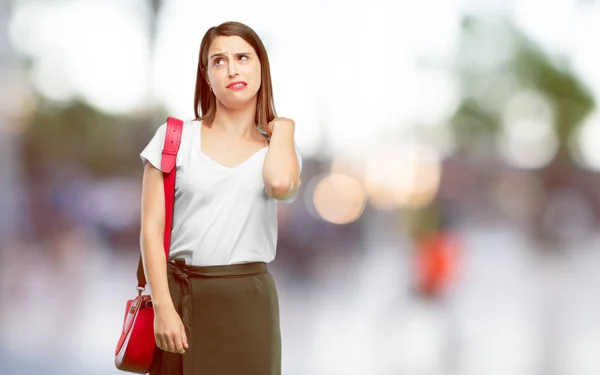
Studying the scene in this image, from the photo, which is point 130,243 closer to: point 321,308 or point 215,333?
point 321,308

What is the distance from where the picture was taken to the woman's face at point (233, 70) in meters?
2.09

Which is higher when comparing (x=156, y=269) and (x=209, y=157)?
(x=209, y=157)

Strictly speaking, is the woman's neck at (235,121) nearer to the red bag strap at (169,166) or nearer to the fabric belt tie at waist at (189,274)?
the red bag strap at (169,166)

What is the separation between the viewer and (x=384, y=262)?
14250mm

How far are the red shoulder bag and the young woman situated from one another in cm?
2

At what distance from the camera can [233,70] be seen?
2.09 metres

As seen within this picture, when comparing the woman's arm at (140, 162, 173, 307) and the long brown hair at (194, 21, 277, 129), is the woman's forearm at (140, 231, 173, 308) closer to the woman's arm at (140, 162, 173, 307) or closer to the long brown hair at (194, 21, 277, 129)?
the woman's arm at (140, 162, 173, 307)

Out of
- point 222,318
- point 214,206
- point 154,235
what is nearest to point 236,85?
point 214,206

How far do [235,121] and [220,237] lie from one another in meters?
0.31

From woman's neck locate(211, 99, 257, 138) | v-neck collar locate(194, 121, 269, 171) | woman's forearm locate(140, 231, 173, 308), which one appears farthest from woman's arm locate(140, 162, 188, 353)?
woman's neck locate(211, 99, 257, 138)

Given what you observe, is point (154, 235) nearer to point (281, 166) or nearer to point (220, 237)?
point (220, 237)

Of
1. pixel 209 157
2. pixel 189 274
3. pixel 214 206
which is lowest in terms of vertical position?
pixel 189 274

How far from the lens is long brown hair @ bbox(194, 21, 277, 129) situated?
2.12m

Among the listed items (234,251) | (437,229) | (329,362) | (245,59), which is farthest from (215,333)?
(437,229)
